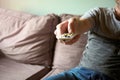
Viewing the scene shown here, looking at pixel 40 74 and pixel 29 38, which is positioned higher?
pixel 29 38

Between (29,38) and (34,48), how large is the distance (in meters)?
0.10

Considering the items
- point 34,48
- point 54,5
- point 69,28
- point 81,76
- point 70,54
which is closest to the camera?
point 69,28

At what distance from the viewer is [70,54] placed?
6.07 feet

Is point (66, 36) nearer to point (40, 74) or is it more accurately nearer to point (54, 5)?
point (40, 74)

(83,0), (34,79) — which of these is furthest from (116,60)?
(83,0)

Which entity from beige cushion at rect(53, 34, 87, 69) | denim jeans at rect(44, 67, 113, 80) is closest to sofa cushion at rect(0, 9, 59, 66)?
beige cushion at rect(53, 34, 87, 69)

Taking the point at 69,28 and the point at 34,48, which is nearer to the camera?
the point at 69,28

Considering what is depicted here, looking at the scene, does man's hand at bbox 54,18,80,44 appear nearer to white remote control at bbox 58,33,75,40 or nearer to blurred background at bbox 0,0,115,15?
white remote control at bbox 58,33,75,40

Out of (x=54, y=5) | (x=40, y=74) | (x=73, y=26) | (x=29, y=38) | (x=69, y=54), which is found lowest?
(x=40, y=74)

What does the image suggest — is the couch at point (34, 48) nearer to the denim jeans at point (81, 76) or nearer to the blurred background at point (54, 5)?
the blurred background at point (54, 5)

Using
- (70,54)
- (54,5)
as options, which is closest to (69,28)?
(70,54)

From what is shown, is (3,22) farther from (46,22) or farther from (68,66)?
(68,66)

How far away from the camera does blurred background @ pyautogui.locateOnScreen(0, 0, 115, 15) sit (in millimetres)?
2041

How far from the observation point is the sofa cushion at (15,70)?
5.66 ft
